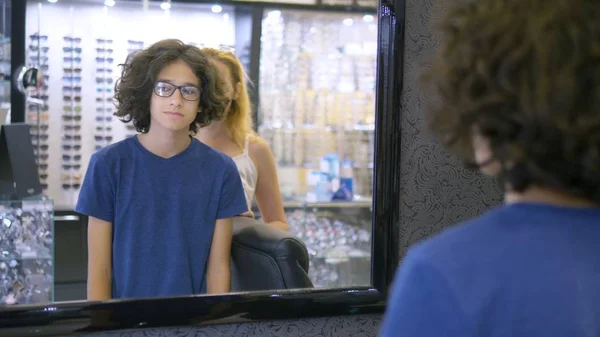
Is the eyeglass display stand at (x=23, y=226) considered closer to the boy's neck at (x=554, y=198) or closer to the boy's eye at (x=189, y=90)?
the boy's eye at (x=189, y=90)

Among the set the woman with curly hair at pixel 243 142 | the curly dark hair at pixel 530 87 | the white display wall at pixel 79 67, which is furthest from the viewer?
the woman with curly hair at pixel 243 142

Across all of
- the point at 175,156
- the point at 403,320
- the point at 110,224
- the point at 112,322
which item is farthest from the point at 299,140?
the point at 403,320

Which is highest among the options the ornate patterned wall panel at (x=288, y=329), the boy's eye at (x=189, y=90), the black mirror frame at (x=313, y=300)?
the boy's eye at (x=189, y=90)

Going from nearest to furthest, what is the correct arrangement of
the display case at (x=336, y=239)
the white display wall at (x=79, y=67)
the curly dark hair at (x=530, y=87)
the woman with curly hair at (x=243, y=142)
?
the curly dark hair at (x=530, y=87)
the white display wall at (x=79, y=67)
the woman with curly hair at (x=243, y=142)
the display case at (x=336, y=239)

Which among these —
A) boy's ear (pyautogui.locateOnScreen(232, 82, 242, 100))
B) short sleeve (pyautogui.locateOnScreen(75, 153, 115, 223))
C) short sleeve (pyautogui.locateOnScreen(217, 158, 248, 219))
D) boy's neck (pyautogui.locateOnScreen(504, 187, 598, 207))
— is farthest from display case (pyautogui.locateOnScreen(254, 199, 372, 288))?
boy's neck (pyautogui.locateOnScreen(504, 187, 598, 207))

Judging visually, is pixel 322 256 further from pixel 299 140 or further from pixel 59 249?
pixel 59 249

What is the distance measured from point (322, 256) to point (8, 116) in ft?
2.34

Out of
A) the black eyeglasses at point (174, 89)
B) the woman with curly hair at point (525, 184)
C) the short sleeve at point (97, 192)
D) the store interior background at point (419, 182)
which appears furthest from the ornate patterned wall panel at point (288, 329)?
the woman with curly hair at point (525, 184)

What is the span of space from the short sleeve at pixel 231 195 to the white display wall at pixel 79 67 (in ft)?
0.74

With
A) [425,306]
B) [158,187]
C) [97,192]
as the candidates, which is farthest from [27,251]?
[425,306]

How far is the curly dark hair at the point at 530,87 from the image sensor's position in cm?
63

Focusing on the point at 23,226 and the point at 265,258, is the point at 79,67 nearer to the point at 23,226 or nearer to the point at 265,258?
the point at 23,226

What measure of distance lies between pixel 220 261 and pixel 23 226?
1.30 feet

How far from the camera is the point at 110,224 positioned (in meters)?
1.50
